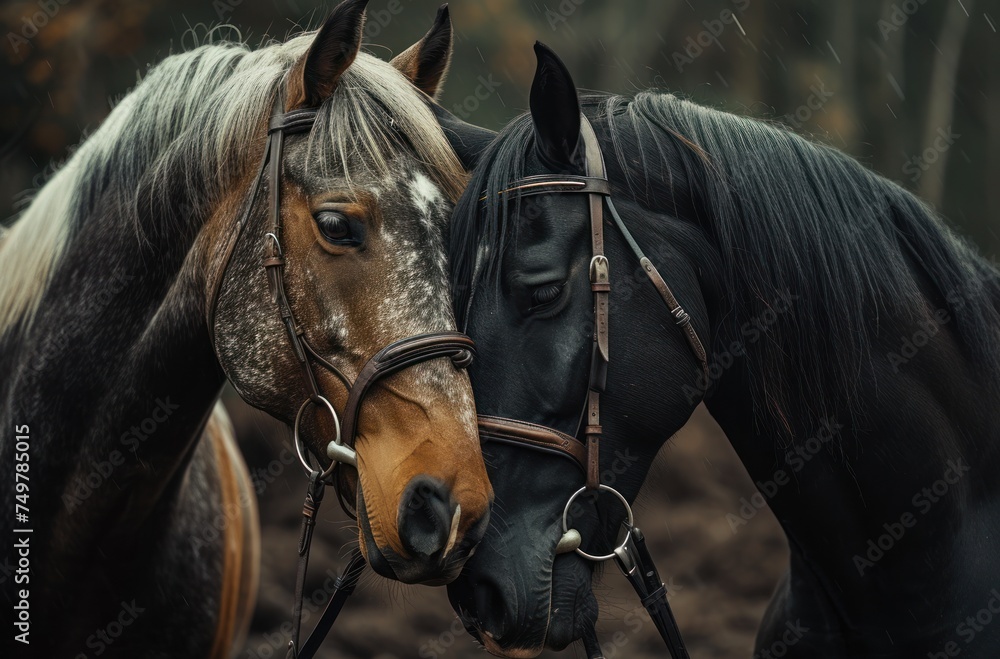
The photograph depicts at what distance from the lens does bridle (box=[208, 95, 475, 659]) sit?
199 cm

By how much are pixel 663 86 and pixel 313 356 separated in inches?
140

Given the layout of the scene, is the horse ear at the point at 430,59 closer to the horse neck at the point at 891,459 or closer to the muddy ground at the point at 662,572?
the horse neck at the point at 891,459

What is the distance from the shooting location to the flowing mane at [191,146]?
7.30ft

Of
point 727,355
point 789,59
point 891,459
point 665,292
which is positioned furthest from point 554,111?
point 789,59

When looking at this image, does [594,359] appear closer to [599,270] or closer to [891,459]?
[599,270]

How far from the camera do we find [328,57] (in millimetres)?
2193

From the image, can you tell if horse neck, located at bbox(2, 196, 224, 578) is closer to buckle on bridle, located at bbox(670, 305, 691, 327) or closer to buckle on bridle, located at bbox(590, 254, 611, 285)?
buckle on bridle, located at bbox(590, 254, 611, 285)

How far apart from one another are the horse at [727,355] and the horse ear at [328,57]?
0.38 m

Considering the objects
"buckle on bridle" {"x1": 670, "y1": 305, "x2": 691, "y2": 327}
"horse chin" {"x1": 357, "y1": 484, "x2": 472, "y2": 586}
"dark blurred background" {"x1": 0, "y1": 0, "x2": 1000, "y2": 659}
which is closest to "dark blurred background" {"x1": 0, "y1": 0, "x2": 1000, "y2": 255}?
"dark blurred background" {"x1": 0, "y1": 0, "x2": 1000, "y2": 659}

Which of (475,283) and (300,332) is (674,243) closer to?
(475,283)

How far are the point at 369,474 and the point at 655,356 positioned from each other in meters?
0.74

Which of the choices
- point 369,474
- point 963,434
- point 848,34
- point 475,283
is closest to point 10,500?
point 369,474

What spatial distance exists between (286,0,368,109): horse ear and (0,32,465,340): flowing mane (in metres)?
0.05

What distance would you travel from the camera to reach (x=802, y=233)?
2.20 m
